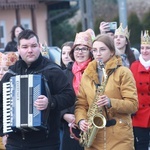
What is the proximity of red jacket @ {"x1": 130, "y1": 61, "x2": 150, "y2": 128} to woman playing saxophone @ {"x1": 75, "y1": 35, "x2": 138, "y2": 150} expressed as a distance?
6.14ft

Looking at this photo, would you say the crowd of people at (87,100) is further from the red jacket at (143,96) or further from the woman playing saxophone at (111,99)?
the red jacket at (143,96)

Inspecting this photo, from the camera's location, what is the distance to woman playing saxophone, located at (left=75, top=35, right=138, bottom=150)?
6625mm

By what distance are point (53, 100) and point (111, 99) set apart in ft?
1.96

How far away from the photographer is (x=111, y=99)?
652 cm

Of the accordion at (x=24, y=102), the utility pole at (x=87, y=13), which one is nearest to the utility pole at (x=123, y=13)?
the utility pole at (x=87, y=13)

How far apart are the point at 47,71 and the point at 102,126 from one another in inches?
31.4

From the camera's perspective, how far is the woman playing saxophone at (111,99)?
21.7 ft

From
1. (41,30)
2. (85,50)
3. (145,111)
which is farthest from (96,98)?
(41,30)

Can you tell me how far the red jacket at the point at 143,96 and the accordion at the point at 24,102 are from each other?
8.62 feet

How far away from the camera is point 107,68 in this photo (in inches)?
264

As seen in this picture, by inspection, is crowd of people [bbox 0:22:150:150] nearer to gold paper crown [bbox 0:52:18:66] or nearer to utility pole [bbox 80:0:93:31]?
gold paper crown [bbox 0:52:18:66]

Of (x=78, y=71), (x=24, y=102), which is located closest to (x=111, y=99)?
(x=24, y=102)

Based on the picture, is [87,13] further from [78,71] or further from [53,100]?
[53,100]

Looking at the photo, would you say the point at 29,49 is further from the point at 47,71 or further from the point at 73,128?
the point at 73,128
